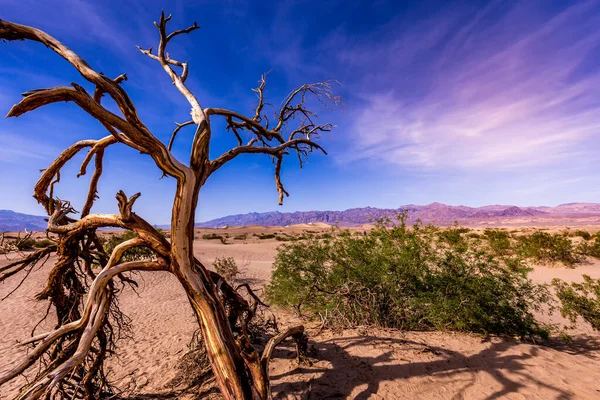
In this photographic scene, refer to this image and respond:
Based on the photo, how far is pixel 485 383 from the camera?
4246 millimetres

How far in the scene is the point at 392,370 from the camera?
4457 mm

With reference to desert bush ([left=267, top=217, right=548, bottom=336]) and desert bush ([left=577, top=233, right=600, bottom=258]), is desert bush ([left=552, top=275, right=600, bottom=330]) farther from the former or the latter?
desert bush ([left=577, top=233, right=600, bottom=258])

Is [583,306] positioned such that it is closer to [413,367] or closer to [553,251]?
[413,367]

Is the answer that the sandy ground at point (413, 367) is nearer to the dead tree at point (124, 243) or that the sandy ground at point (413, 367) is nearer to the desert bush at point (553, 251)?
the dead tree at point (124, 243)

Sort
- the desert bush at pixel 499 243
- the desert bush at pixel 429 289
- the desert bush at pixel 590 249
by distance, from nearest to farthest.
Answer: the desert bush at pixel 429 289, the desert bush at pixel 499 243, the desert bush at pixel 590 249

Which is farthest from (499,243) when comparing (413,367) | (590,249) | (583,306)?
(590,249)

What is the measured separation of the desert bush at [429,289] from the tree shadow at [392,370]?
0.80 metres

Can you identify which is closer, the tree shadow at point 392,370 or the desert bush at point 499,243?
the tree shadow at point 392,370

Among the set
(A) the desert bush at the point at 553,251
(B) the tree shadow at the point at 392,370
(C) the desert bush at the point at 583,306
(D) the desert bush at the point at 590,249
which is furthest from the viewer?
(D) the desert bush at the point at 590,249

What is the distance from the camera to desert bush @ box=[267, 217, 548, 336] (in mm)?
6047

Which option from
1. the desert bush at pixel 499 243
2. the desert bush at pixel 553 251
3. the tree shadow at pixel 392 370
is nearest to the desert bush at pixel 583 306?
the desert bush at pixel 499 243

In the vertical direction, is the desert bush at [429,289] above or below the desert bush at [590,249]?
above

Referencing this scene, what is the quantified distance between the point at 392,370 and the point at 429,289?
2705mm

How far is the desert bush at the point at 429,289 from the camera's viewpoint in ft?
19.8
